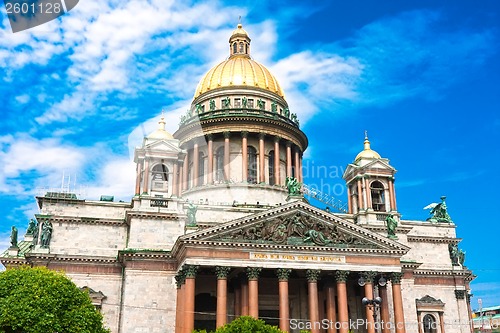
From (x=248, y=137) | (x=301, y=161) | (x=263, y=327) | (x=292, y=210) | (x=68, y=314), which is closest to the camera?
(x=263, y=327)

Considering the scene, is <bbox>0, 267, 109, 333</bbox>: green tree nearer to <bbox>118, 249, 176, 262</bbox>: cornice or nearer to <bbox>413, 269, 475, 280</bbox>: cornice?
<bbox>118, 249, 176, 262</bbox>: cornice

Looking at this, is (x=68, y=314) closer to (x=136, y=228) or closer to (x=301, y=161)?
(x=136, y=228)

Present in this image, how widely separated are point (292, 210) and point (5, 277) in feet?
63.2

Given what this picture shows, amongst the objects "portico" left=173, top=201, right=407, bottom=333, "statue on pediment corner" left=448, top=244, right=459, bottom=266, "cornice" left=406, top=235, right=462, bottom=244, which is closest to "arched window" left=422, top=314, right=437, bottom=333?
"statue on pediment corner" left=448, top=244, right=459, bottom=266

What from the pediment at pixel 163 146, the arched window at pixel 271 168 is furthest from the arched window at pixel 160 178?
the arched window at pixel 271 168

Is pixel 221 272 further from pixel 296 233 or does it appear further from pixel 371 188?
pixel 371 188

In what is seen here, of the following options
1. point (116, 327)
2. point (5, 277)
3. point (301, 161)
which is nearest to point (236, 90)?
point (301, 161)

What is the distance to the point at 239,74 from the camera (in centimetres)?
5794

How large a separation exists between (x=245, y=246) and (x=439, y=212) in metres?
22.9

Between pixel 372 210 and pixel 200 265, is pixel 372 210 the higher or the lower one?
A: the higher one

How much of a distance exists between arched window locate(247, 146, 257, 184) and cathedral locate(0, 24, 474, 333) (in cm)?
14

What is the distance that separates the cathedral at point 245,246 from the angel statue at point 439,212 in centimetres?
10

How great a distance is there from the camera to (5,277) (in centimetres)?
3098

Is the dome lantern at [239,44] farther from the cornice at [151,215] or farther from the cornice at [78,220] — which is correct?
the cornice at [78,220]
